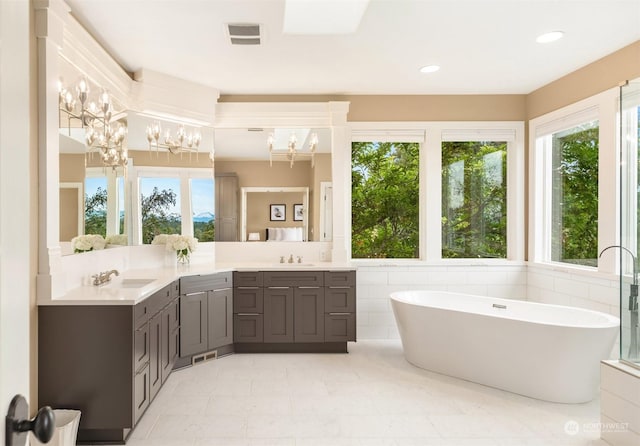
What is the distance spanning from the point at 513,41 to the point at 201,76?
9.43ft

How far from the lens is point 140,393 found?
2770 millimetres

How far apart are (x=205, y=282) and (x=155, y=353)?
3.62ft

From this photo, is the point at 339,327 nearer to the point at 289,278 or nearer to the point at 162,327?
the point at 289,278

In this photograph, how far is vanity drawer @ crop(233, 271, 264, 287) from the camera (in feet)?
14.7

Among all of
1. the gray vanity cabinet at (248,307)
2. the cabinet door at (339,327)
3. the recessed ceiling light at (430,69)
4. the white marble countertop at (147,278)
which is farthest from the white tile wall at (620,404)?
the gray vanity cabinet at (248,307)

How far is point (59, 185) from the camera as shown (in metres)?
2.78

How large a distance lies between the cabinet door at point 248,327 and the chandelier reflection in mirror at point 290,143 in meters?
1.74

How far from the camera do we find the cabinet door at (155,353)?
3033mm

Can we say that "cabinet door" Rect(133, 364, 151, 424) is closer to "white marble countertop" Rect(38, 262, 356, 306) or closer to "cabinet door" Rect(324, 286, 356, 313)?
"white marble countertop" Rect(38, 262, 356, 306)

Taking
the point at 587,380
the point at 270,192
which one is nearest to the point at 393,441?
the point at 587,380

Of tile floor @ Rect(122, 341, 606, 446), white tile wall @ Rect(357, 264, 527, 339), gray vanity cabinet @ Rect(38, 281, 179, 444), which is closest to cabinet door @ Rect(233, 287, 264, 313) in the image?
tile floor @ Rect(122, 341, 606, 446)

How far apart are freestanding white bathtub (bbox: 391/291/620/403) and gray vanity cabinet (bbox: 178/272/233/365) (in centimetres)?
168

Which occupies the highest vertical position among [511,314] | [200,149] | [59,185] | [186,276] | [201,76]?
[201,76]

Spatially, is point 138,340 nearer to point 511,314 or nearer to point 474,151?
point 511,314
